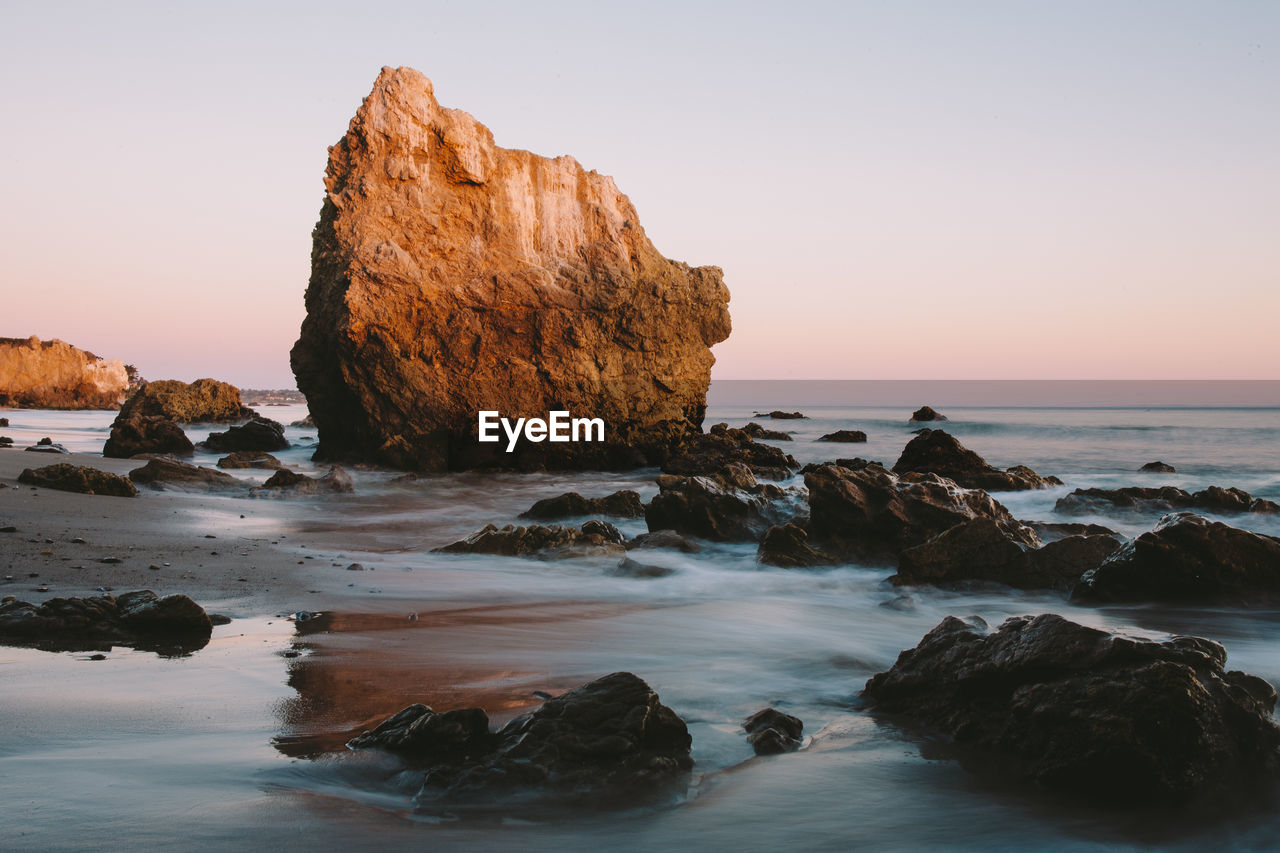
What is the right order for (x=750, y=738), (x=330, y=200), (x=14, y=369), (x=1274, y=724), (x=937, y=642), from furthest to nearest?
(x=14, y=369) → (x=330, y=200) → (x=937, y=642) → (x=750, y=738) → (x=1274, y=724)

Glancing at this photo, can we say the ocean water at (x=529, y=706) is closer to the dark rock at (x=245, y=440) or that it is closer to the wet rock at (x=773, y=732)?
the wet rock at (x=773, y=732)

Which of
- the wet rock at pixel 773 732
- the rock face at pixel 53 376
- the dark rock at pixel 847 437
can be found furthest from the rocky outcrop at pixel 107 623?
the rock face at pixel 53 376

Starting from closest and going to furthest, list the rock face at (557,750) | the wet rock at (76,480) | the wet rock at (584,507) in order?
1. the rock face at (557,750)
2. the wet rock at (76,480)
3. the wet rock at (584,507)

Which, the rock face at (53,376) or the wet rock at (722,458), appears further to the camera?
the rock face at (53,376)

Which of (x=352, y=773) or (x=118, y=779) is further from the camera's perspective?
(x=352, y=773)

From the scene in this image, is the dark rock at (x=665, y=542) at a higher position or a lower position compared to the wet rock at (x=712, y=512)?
lower

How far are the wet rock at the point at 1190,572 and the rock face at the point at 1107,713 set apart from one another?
2913mm

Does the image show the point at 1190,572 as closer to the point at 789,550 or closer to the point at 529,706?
the point at 789,550

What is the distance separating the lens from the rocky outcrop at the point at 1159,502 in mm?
11852

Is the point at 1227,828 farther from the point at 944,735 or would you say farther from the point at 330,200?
the point at 330,200

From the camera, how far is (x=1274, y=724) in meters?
3.12

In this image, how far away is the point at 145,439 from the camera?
19547mm

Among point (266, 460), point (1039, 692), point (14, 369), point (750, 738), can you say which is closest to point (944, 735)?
point (1039, 692)

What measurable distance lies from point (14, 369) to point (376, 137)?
45.2m
